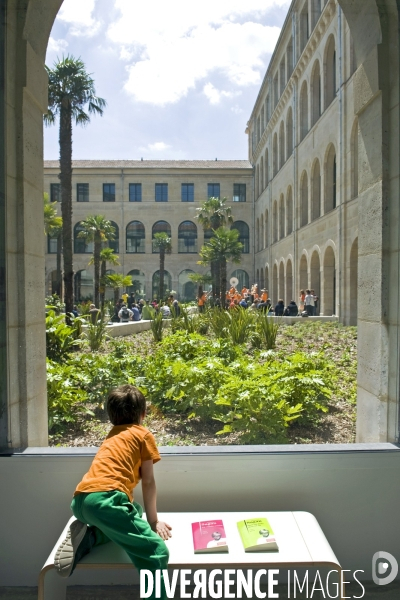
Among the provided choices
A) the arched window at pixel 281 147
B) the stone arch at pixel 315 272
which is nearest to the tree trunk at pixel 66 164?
the stone arch at pixel 315 272

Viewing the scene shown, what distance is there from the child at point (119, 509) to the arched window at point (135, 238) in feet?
145

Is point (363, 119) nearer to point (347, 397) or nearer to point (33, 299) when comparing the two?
point (33, 299)

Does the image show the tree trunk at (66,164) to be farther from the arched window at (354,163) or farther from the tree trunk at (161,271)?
the tree trunk at (161,271)

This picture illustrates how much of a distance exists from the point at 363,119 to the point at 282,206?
1127 inches

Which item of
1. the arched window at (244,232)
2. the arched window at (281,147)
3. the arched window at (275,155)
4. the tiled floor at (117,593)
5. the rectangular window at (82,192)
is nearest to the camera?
the tiled floor at (117,593)

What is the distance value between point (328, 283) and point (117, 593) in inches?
783

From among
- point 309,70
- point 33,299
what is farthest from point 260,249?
point 33,299

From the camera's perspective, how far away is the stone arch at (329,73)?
808 inches

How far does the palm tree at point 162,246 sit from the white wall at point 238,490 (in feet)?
133

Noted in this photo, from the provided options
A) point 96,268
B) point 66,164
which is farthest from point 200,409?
point 96,268

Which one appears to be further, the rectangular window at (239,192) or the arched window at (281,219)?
the rectangular window at (239,192)

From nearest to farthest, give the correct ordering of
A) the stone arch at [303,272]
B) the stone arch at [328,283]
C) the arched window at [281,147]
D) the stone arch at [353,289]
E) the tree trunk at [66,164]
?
the stone arch at [353,289]
the tree trunk at [66,164]
the stone arch at [328,283]
the stone arch at [303,272]
the arched window at [281,147]

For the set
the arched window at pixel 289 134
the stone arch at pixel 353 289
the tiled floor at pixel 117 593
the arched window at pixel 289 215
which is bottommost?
the tiled floor at pixel 117 593

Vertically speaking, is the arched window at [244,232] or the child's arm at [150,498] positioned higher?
the arched window at [244,232]
